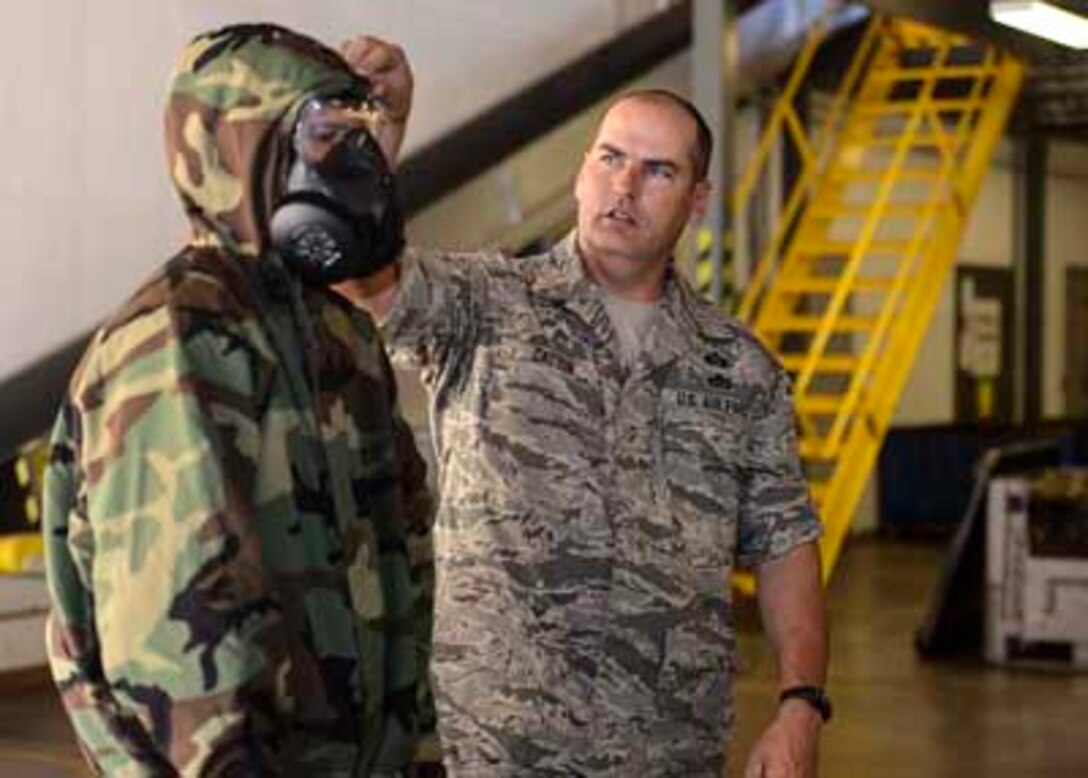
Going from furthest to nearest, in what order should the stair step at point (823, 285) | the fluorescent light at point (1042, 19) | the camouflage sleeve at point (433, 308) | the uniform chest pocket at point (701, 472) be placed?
the stair step at point (823, 285)
the fluorescent light at point (1042, 19)
the uniform chest pocket at point (701, 472)
the camouflage sleeve at point (433, 308)

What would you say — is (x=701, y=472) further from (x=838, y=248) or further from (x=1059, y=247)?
(x=1059, y=247)

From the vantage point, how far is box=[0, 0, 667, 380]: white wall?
7.48 metres

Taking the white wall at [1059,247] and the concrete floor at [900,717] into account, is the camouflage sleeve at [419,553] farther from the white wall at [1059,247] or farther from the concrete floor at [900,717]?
the white wall at [1059,247]

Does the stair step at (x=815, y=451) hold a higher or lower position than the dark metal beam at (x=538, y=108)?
lower

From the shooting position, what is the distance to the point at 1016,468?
32.1ft

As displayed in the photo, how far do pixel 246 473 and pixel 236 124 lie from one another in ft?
1.03

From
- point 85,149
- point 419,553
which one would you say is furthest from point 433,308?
point 85,149

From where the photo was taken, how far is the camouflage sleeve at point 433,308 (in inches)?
94.3

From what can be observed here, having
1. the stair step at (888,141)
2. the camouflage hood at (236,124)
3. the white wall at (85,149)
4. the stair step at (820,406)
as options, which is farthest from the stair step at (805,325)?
the camouflage hood at (236,124)

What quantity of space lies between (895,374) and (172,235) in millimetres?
4496

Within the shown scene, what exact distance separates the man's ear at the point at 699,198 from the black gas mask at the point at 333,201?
0.94 meters

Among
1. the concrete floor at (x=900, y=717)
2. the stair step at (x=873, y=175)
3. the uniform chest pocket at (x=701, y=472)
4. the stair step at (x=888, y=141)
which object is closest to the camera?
the uniform chest pocket at (x=701, y=472)

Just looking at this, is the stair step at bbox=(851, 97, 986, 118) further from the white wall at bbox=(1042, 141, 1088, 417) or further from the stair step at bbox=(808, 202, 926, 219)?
the white wall at bbox=(1042, 141, 1088, 417)

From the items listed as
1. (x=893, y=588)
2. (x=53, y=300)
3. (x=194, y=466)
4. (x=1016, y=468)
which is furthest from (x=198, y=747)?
(x=893, y=588)
